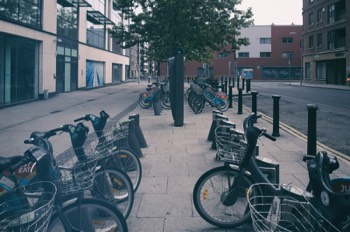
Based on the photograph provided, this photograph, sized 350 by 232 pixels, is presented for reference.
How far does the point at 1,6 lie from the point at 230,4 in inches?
555

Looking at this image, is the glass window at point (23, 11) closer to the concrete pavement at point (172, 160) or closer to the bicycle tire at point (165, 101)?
the concrete pavement at point (172, 160)

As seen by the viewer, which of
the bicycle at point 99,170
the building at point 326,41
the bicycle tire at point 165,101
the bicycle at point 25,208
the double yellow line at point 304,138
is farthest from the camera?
the building at point 326,41

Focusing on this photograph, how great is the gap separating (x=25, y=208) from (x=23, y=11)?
18.4 m

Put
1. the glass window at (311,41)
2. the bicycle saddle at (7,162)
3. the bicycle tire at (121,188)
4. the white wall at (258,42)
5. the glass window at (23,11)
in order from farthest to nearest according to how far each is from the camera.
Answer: the white wall at (258,42) < the glass window at (311,41) < the glass window at (23,11) < the bicycle tire at (121,188) < the bicycle saddle at (7,162)

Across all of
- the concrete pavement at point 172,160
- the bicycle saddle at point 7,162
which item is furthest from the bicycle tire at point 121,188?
the bicycle saddle at point 7,162

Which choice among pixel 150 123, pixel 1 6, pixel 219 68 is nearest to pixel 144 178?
pixel 150 123

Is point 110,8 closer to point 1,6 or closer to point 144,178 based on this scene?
point 1,6

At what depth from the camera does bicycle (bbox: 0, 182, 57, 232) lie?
7.53 ft

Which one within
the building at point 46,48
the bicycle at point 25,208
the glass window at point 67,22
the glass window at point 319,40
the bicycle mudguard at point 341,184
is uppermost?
the glass window at point 319,40

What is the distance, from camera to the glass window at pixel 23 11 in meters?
16.9

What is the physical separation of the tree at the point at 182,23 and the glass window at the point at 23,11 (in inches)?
215

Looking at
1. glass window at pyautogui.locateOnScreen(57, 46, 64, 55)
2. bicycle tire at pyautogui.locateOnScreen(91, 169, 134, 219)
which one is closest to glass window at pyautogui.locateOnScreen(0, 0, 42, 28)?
glass window at pyautogui.locateOnScreen(57, 46, 64, 55)

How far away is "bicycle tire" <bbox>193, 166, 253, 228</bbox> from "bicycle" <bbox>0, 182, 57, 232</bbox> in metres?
1.65

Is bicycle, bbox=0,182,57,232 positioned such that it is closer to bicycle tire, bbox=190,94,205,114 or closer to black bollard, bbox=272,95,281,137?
black bollard, bbox=272,95,281,137
